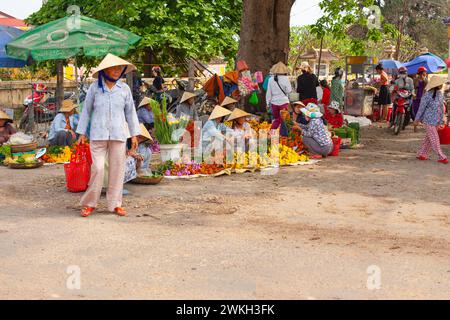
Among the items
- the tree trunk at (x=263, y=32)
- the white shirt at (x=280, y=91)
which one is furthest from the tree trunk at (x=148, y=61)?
the white shirt at (x=280, y=91)

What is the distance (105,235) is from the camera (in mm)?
7504

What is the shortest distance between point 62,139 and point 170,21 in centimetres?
1207

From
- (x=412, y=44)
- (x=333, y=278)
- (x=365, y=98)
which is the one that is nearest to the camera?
(x=333, y=278)

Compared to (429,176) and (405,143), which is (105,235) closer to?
(429,176)

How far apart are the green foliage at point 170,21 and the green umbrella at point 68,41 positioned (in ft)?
30.6

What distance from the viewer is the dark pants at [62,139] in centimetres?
1384

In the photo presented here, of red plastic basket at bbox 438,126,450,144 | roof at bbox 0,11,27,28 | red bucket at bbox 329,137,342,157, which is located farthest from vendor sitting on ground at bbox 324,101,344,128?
roof at bbox 0,11,27,28

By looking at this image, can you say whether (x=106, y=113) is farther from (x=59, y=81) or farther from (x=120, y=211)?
(x=59, y=81)

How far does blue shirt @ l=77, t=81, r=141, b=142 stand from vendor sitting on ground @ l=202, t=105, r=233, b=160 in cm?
324

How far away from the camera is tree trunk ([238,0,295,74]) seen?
1839 cm

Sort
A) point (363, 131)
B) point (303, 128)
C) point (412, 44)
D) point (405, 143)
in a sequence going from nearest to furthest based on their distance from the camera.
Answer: point (303, 128) < point (405, 143) < point (363, 131) < point (412, 44)

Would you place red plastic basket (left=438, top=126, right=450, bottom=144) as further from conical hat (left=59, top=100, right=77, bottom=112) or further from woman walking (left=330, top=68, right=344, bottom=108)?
conical hat (left=59, top=100, right=77, bottom=112)

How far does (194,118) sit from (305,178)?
305 cm

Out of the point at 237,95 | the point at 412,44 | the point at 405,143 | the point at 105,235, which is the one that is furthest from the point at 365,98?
the point at 412,44
